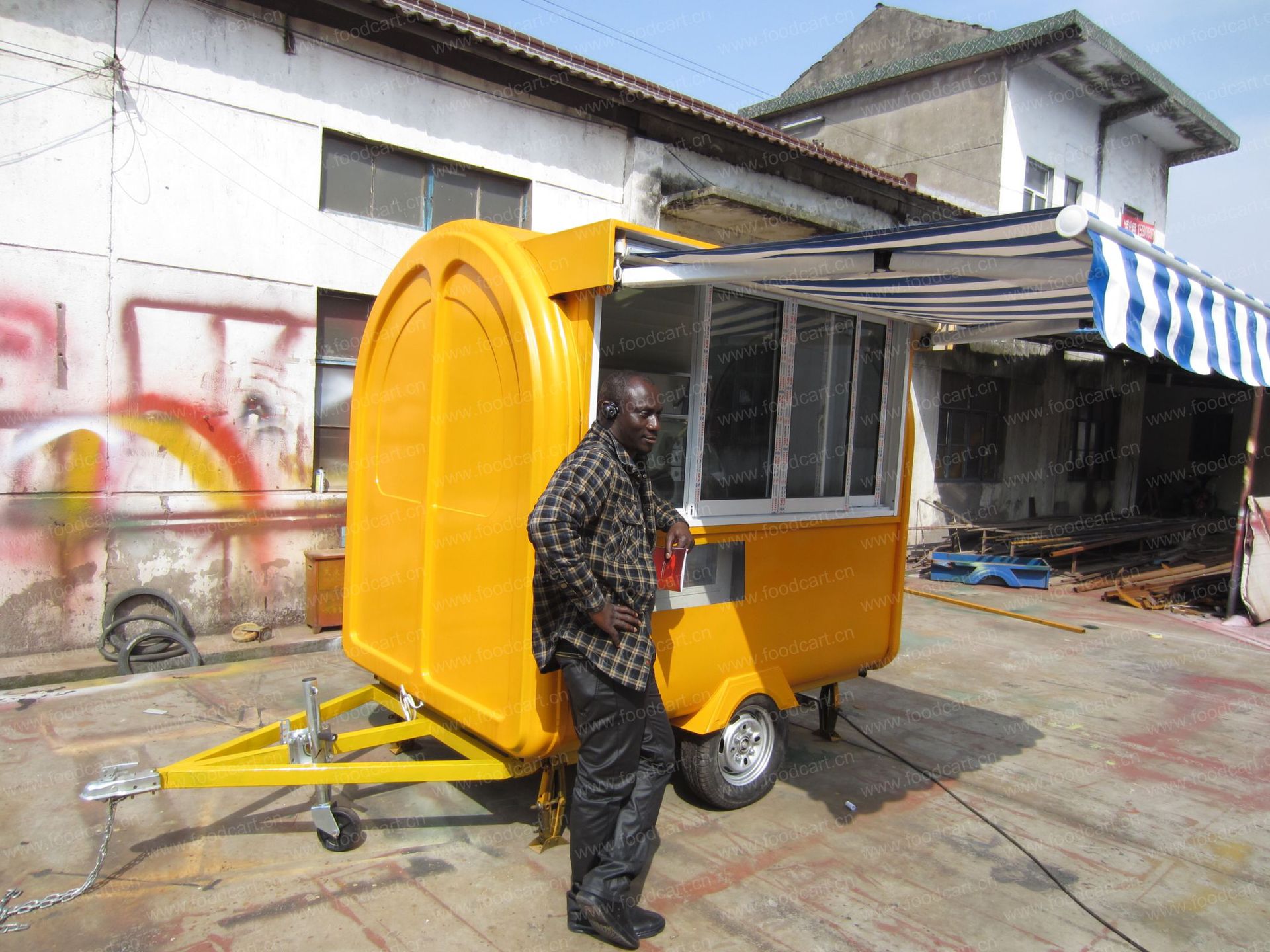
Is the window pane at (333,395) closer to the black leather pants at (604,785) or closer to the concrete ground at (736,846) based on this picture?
the concrete ground at (736,846)

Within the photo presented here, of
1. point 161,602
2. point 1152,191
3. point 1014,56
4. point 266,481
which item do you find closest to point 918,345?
point 266,481

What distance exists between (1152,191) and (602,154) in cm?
1484

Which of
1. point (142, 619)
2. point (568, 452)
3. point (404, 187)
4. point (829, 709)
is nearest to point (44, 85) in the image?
point (404, 187)

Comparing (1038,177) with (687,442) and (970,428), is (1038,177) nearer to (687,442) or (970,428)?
(970,428)

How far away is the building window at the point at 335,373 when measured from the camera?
7.36 metres

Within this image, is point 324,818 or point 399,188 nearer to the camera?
point 324,818

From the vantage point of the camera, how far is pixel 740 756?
13.1 ft

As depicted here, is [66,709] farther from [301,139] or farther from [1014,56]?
[1014,56]

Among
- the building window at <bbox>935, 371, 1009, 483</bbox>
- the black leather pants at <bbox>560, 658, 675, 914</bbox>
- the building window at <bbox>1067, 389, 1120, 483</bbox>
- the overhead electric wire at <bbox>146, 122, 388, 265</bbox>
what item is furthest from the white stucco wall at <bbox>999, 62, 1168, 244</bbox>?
the black leather pants at <bbox>560, 658, 675, 914</bbox>

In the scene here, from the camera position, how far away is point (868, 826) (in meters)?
3.92

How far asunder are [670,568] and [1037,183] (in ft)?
48.8

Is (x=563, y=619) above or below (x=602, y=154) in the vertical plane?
below

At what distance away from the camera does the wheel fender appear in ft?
12.2

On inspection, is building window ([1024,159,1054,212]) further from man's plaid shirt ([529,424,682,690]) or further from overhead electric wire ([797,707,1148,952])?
man's plaid shirt ([529,424,682,690])
